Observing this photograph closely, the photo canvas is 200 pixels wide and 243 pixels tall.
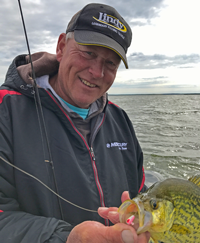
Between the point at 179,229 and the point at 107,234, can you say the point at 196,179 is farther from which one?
the point at 107,234

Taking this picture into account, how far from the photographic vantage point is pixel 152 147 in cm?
918

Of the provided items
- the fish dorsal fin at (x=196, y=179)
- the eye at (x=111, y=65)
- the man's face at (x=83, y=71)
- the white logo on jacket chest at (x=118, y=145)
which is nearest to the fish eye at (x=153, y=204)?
the fish dorsal fin at (x=196, y=179)

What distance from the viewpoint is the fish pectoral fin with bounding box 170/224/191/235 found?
1383mm

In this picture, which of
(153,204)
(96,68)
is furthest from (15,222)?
(96,68)

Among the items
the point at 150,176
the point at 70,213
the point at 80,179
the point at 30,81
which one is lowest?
the point at 150,176

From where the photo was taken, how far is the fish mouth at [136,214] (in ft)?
3.81

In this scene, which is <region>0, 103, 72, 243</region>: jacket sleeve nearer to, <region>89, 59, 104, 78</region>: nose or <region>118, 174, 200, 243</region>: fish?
<region>118, 174, 200, 243</region>: fish

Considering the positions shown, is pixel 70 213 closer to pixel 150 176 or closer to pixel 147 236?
pixel 147 236

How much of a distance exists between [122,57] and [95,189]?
4.72 feet

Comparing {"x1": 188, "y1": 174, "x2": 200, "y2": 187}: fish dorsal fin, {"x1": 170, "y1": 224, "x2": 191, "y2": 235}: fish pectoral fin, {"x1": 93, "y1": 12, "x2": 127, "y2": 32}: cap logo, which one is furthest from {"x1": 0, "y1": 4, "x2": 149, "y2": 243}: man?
{"x1": 188, "y1": 174, "x2": 200, "y2": 187}: fish dorsal fin

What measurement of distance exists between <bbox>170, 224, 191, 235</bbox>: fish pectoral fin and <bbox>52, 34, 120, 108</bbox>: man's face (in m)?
1.46

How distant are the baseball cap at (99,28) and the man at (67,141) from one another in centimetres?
1

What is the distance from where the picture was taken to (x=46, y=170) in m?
1.77

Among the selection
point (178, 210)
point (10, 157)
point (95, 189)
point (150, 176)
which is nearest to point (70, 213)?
point (95, 189)
